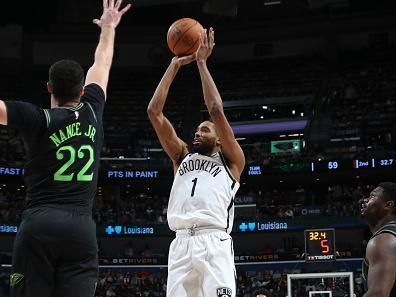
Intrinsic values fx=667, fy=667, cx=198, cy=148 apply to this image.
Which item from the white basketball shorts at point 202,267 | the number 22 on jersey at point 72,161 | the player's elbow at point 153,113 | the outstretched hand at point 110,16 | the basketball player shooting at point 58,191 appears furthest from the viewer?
the player's elbow at point 153,113

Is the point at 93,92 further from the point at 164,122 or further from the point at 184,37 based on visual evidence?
the point at 184,37

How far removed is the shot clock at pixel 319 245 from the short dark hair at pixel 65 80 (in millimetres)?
13900

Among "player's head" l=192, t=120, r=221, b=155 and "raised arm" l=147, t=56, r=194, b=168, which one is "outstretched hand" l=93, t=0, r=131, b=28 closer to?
"raised arm" l=147, t=56, r=194, b=168

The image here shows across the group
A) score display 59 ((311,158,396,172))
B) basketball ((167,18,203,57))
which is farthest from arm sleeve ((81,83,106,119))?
score display 59 ((311,158,396,172))

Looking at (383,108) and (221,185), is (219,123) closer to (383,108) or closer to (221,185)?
(221,185)

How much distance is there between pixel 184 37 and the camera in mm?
5766

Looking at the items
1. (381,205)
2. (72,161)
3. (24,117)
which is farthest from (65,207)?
(381,205)

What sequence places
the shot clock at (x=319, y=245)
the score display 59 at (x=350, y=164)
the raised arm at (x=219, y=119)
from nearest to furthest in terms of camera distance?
the raised arm at (x=219, y=119) → the shot clock at (x=319, y=245) → the score display 59 at (x=350, y=164)

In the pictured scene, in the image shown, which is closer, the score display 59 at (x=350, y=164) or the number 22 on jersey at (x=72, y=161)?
the number 22 on jersey at (x=72, y=161)

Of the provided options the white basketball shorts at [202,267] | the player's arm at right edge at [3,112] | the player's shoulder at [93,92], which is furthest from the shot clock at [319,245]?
the player's arm at right edge at [3,112]

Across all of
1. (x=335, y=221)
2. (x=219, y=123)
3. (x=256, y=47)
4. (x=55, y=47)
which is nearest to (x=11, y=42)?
(x=55, y=47)

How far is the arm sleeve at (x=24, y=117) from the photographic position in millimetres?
3045

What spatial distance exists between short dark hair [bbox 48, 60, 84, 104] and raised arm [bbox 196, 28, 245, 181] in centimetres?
205

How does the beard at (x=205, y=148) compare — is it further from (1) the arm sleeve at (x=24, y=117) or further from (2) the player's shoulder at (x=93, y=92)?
(1) the arm sleeve at (x=24, y=117)
